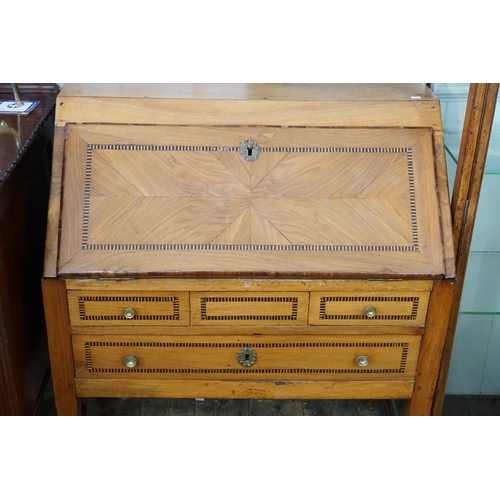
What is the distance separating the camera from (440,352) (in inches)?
79.1

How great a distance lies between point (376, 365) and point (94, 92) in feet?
4.14

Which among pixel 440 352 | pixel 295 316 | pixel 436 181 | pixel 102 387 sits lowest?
pixel 102 387

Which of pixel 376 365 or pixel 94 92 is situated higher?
pixel 94 92

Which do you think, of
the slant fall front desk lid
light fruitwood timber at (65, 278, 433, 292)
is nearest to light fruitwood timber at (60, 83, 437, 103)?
the slant fall front desk lid

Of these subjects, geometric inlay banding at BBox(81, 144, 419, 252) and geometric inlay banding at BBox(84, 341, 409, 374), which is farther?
geometric inlay banding at BBox(84, 341, 409, 374)

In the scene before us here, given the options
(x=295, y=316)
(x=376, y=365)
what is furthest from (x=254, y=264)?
(x=376, y=365)

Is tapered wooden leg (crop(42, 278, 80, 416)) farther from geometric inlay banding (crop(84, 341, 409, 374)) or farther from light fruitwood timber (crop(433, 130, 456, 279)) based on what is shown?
light fruitwood timber (crop(433, 130, 456, 279))

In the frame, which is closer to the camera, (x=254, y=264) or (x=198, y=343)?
(x=254, y=264)

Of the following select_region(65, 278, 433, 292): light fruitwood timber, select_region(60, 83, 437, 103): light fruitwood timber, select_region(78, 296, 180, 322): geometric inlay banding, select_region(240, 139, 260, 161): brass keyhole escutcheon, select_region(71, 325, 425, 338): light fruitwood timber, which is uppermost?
select_region(60, 83, 437, 103): light fruitwood timber

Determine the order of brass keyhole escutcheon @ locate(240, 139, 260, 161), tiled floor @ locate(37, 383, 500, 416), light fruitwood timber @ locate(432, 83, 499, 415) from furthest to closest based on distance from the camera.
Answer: tiled floor @ locate(37, 383, 500, 416), brass keyhole escutcheon @ locate(240, 139, 260, 161), light fruitwood timber @ locate(432, 83, 499, 415)

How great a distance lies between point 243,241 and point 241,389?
511 millimetres

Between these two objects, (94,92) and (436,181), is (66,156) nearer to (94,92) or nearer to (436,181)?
(94,92)

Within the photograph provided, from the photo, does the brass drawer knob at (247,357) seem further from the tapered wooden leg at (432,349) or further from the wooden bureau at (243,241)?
the tapered wooden leg at (432,349)

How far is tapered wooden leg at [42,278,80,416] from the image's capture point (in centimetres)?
188
